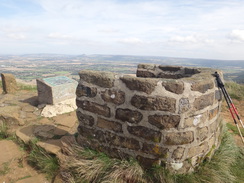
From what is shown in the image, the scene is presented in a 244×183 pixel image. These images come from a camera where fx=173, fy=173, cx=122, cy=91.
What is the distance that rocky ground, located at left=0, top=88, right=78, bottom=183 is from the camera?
255 centimetres

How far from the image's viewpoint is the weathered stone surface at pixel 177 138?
205 centimetres

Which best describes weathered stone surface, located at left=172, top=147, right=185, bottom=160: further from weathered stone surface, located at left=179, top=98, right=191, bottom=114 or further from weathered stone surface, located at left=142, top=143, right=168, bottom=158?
weathered stone surface, located at left=179, top=98, right=191, bottom=114

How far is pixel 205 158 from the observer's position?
2436 mm

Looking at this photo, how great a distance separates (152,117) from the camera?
2.06 metres

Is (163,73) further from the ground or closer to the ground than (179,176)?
further from the ground

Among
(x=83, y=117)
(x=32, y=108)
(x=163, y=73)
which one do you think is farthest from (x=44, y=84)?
(x=163, y=73)

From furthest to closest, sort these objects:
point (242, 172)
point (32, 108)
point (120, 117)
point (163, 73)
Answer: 1. point (32, 108)
2. point (163, 73)
3. point (242, 172)
4. point (120, 117)

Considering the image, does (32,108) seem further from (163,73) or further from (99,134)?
(163,73)

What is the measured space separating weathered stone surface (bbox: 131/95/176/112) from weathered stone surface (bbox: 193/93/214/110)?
1.02 feet

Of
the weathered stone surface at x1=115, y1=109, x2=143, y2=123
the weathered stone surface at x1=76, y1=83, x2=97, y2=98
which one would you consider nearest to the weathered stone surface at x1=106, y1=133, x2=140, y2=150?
the weathered stone surface at x1=115, y1=109, x2=143, y2=123

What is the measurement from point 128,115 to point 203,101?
3.09 ft

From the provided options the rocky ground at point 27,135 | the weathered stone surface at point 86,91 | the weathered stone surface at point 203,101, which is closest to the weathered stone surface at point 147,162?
the weathered stone surface at point 203,101

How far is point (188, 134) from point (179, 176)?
21.8 inches

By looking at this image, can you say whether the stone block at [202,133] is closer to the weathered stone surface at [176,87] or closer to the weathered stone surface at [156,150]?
the weathered stone surface at [156,150]
